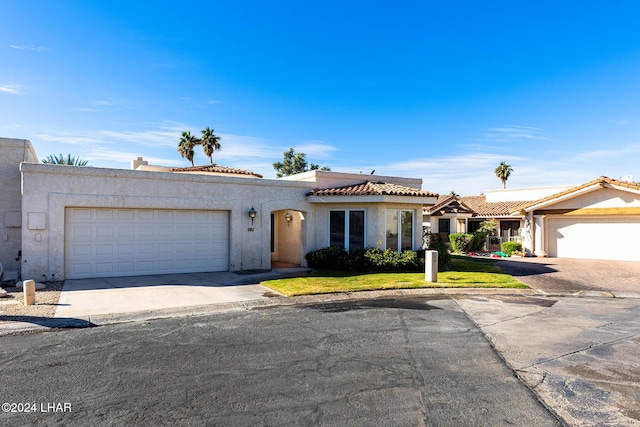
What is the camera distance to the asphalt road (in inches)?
178

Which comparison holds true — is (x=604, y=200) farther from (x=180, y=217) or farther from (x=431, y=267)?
(x=180, y=217)

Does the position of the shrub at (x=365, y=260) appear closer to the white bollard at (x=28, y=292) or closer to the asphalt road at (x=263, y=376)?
the asphalt road at (x=263, y=376)

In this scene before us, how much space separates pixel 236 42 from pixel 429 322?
15243 millimetres

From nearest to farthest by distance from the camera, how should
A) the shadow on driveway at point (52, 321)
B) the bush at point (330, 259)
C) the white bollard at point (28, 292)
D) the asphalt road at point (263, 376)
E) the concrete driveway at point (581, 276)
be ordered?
the asphalt road at point (263, 376) < the shadow on driveway at point (52, 321) < the white bollard at point (28, 292) < the concrete driveway at point (581, 276) < the bush at point (330, 259)

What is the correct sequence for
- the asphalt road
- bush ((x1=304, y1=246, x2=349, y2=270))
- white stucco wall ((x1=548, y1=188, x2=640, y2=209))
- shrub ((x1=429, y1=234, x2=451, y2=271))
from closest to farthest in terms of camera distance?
the asphalt road, bush ((x1=304, y1=246, x2=349, y2=270)), shrub ((x1=429, y1=234, x2=451, y2=271)), white stucco wall ((x1=548, y1=188, x2=640, y2=209))

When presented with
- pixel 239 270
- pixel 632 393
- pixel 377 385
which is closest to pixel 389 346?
pixel 377 385

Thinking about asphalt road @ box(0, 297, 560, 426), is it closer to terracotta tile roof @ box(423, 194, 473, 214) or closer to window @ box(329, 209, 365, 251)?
window @ box(329, 209, 365, 251)

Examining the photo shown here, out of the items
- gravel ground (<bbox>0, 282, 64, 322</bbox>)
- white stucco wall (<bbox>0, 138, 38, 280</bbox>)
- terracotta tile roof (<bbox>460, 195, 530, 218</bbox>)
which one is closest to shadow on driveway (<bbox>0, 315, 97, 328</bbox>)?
gravel ground (<bbox>0, 282, 64, 322</bbox>)

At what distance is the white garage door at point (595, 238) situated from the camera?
2184 cm

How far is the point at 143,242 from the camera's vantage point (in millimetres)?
14547

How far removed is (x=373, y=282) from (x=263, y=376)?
28.1 feet

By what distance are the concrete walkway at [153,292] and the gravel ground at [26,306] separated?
19 cm

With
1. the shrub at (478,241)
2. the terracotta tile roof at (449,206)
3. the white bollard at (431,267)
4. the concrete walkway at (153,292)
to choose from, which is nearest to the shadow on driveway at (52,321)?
the concrete walkway at (153,292)

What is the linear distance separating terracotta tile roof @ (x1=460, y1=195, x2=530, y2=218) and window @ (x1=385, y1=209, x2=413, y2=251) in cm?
1577
